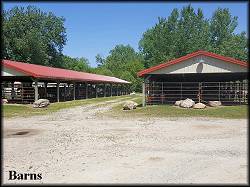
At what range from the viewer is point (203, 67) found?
24.6 m

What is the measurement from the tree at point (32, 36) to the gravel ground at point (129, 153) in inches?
1710

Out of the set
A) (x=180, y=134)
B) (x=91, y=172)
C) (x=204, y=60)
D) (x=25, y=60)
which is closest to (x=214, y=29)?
(x=25, y=60)

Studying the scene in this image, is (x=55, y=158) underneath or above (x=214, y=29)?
underneath

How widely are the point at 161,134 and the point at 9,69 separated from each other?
734 inches

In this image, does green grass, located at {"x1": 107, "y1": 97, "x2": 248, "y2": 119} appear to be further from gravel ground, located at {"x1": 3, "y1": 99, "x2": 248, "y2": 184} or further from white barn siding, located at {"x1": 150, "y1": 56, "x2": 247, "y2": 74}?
gravel ground, located at {"x1": 3, "y1": 99, "x2": 248, "y2": 184}

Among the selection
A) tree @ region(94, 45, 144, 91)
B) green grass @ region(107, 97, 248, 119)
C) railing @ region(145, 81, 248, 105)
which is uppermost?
tree @ region(94, 45, 144, 91)

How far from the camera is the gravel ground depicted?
7.57 meters

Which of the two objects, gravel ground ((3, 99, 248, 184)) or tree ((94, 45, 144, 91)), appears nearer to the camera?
gravel ground ((3, 99, 248, 184))

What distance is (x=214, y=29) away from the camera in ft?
289

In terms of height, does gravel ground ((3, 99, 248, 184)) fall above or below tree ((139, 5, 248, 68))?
below

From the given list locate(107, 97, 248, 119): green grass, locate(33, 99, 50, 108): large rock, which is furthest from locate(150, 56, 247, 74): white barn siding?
locate(33, 99, 50, 108): large rock

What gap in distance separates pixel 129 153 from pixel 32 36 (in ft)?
165

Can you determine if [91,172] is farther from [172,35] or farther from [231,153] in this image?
[172,35]

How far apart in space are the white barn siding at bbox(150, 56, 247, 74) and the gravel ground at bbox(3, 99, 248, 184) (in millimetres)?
9425
